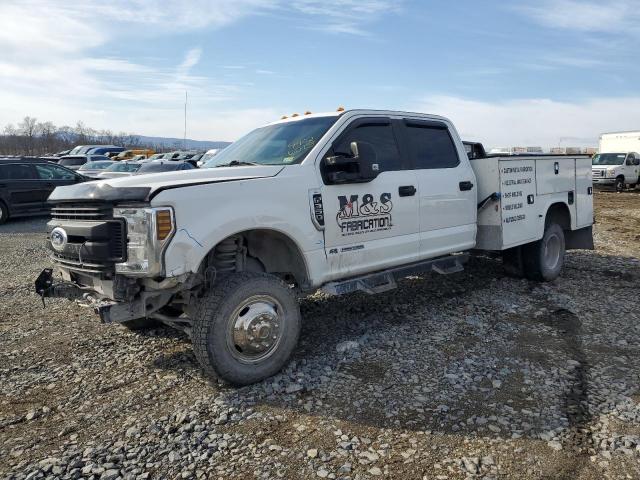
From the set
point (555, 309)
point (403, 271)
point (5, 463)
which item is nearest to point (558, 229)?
point (555, 309)

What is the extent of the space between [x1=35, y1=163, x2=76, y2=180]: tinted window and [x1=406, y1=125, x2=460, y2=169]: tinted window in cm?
1193

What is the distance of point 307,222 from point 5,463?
2.55 metres

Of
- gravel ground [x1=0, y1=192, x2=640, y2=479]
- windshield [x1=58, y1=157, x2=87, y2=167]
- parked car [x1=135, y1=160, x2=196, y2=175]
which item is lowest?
gravel ground [x1=0, y1=192, x2=640, y2=479]

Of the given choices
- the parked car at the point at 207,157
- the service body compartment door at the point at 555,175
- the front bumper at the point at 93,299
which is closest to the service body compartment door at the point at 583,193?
the service body compartment door at the point at 555,175

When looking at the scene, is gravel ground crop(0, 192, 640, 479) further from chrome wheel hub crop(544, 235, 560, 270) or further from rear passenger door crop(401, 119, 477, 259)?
chrome wheel hub crop(544, 235, 560, 270)

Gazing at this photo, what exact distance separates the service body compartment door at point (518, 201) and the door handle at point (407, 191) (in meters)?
1.44

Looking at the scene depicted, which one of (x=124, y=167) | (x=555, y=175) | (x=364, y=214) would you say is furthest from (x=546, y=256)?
(x=124, y=167)

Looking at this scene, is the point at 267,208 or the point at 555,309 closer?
the point at 267,208

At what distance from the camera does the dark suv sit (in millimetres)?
13586

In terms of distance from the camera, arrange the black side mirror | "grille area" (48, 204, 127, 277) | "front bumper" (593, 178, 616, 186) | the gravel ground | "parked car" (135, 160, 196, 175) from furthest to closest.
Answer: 1. "front bumper" (593, 178, 616, 186)
2. "parked car" (135, 160, 196, 175)
3. the black side mirror
4. "grille area" (48, 204, 127, 277)
5. the gravel ground

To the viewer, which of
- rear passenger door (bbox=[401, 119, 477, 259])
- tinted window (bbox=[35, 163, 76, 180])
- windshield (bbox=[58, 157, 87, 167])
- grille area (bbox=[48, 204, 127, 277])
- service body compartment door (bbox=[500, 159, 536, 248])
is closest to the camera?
grille area (bbox=[48, 204, 127, 277])

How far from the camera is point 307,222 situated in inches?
168

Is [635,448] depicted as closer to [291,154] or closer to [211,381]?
[211,381]

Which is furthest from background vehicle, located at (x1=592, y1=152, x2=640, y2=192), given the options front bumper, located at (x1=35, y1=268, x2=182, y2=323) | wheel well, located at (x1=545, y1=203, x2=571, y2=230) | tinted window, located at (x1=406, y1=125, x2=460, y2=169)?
front bumper, located at (x1=35, y1=268, x2=182, y2=323)
